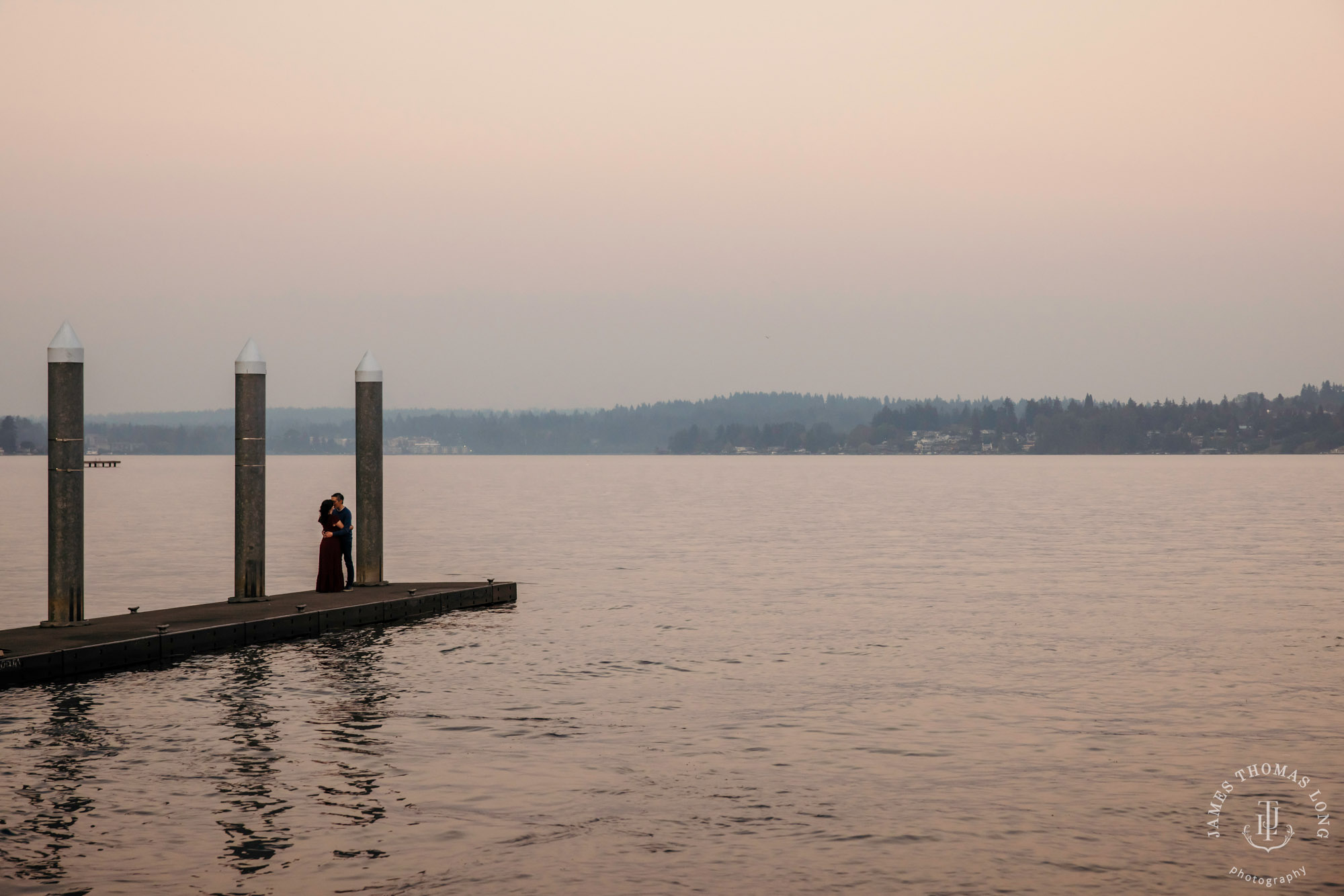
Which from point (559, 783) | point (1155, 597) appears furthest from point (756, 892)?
point (1155, 597)

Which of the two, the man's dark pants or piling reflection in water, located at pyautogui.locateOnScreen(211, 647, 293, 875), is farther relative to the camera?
the man's dark pants

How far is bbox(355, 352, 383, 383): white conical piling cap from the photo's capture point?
27.9 meters

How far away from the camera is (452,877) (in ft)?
34.8

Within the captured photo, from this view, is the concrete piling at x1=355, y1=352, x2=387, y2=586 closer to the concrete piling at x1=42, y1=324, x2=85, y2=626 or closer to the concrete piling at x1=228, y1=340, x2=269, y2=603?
the concrete piling at x1=228, y1=340, x2=269, y2=603

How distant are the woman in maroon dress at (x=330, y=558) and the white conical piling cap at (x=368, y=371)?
9.17 feet

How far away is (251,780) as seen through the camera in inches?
531

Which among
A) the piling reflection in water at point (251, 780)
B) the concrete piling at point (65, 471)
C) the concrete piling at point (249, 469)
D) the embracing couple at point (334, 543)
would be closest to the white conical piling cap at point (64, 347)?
the concrete piling at point (65, 471)

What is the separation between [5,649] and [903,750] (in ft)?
41.4

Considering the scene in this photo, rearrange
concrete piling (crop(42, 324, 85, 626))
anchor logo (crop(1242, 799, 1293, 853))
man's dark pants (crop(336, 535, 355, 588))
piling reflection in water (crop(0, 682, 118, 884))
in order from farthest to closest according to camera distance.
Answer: man's dark pants (crop(336, 535, 355, 588)), concrete piling (crop(42, 324, 85, 626)), anchor logo (crop(1242, 799, 1293, 853)), piling reflection in water (crop(0, 682, 118, 884))

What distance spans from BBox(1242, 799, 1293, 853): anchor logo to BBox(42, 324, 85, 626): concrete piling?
16340 millimetres

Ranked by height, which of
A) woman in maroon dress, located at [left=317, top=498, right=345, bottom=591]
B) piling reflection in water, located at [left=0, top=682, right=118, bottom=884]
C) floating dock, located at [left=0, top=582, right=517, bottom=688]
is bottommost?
piling reflection in water, located at [left=0, top=682, right=118, bottom=884]

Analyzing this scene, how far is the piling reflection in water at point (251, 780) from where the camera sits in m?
11.2

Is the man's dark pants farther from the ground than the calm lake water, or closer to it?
farther from the ground

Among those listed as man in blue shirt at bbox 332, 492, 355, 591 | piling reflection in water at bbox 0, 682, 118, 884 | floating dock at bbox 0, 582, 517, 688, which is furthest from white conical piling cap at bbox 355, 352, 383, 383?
piling reflection in water at bbox 0, 682, 118, 884
